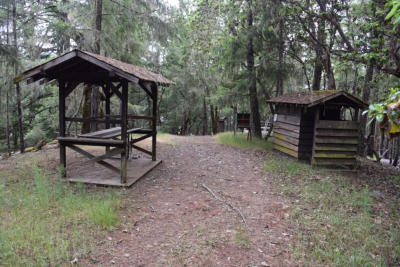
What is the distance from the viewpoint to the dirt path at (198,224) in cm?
361

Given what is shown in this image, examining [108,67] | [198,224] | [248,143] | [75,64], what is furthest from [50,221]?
[248,143]

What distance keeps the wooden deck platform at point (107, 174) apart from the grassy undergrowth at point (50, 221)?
469 mm

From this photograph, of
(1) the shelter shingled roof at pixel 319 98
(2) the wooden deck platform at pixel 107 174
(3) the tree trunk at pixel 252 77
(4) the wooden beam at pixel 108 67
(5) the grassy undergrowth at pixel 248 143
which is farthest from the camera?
(3) the tree trunk at pixel 252 77

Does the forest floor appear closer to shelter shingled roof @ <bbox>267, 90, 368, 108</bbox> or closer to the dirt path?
the dirt path

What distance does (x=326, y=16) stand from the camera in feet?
28.1

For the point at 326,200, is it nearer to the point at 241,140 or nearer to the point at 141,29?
the point at 241,140

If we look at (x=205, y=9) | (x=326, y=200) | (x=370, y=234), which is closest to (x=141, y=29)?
(x=205, y=9)

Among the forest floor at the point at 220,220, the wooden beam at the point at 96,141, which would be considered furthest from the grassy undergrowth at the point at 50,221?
the wooden beam at the point at 96,141

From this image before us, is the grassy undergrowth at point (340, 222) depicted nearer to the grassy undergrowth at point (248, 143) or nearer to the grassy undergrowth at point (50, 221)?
the grassy undergrowth at point (50, 221)

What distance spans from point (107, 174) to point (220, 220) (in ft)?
12.3

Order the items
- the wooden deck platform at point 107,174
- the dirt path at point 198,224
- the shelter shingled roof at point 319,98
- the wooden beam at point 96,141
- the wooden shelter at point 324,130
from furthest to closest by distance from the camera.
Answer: the wooden shelter at point 324,130 < the shelter shingled roof at point 319,98 < the wooden deck platform at point 107,174 < the wooden beam at point 96,141 < the dirt path at point 198,224

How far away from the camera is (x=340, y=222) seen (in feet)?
15.3

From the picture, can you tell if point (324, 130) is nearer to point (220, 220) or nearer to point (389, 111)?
point (220, 220)

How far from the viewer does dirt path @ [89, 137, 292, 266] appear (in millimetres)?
3611
